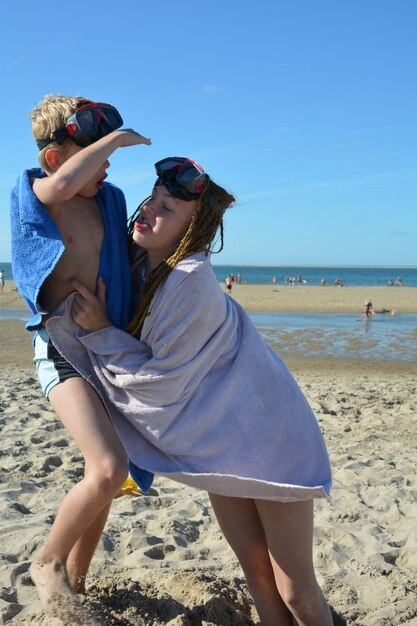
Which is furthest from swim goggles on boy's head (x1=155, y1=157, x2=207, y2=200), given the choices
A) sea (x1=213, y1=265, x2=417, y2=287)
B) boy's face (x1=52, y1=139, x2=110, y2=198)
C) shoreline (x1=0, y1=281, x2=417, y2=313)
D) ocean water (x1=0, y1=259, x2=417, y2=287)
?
sea (x1=213, y1=265, x2=417, y2=287)

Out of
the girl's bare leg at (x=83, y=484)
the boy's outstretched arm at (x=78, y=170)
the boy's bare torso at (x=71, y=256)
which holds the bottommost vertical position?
the girl's bare leg at (x=83, y=484)

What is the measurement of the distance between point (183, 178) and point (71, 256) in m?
0.58

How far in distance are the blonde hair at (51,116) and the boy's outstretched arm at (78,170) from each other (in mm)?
180

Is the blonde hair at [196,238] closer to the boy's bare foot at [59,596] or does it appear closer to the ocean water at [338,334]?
the boy's bare foot at [59,596]

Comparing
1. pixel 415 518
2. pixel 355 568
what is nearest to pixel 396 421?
pixel 415 518

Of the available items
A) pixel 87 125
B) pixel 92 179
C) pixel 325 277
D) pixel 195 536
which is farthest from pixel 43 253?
pixel 325 277

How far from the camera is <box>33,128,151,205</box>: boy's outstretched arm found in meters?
2.58

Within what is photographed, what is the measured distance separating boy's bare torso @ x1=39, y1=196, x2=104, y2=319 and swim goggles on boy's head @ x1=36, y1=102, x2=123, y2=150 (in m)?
0.27

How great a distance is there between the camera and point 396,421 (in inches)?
294

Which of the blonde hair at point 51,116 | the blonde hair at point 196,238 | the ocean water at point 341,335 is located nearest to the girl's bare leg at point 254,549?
the blonde hair at point 196,238

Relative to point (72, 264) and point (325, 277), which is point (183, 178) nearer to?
point (72, 264)

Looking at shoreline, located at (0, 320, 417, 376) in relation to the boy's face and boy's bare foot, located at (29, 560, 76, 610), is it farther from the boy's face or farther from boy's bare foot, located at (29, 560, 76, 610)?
boy's bare foot, located at (29, 560, 76, 610)

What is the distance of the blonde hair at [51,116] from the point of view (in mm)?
2764

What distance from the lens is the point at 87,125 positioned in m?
2.73
